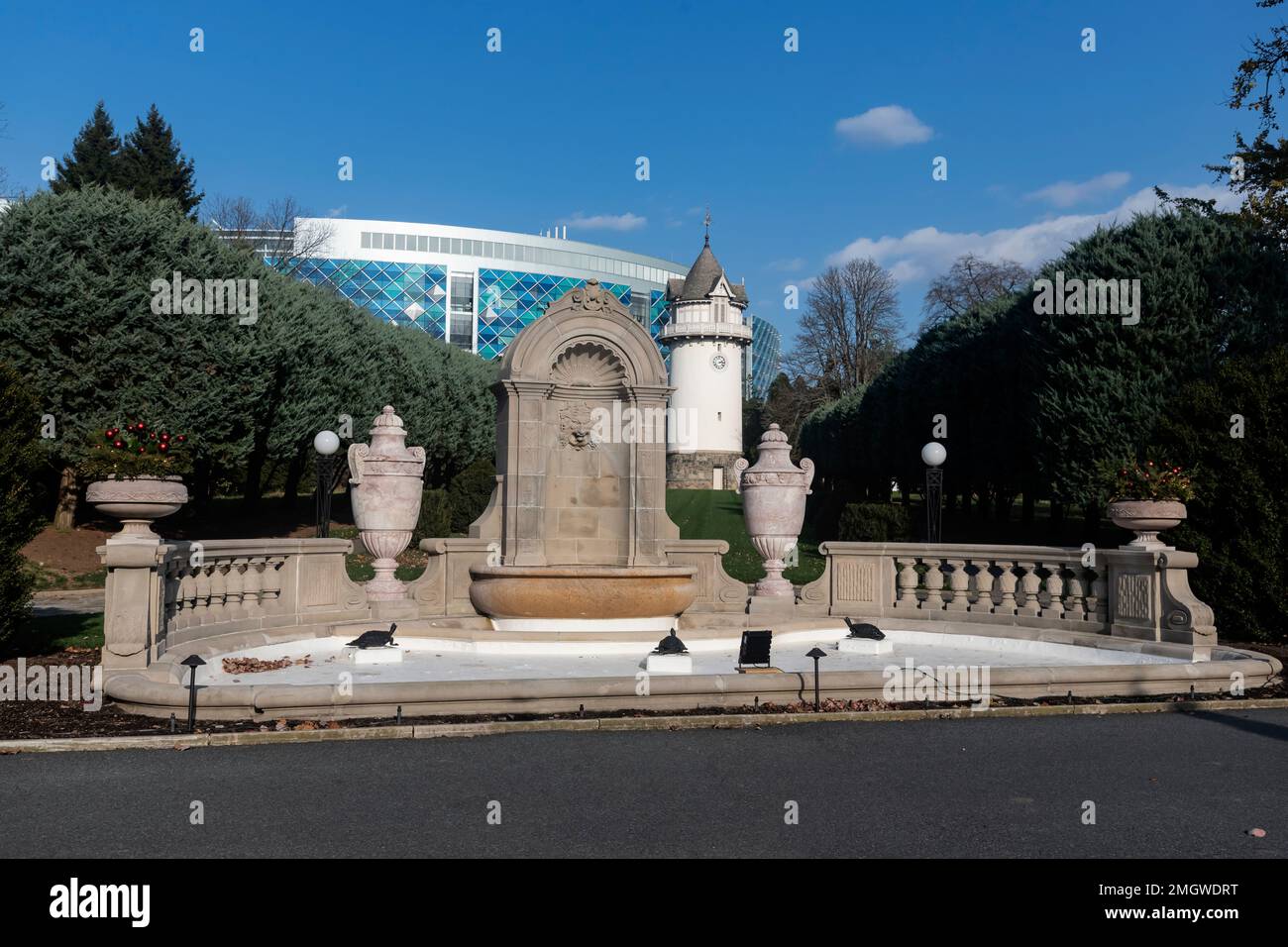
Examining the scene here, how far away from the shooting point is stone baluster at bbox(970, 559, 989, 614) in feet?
47.2

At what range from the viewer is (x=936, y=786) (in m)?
6.83

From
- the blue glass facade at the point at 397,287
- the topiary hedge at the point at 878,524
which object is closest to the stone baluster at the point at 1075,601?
the topiary hedge at the point at 878,524

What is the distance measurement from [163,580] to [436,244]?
376ft

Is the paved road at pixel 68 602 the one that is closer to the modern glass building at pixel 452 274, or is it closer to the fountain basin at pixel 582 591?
the fountain basin at pixel 582 591

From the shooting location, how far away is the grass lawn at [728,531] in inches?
1000

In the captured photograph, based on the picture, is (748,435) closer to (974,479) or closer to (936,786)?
(974,479)

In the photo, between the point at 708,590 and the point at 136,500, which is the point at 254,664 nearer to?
the point at 136,500

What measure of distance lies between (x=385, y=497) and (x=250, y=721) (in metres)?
6.56

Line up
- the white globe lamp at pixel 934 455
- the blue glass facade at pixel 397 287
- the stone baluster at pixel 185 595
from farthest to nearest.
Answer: the blue glass facade at pixel 397 287, the white globe lamp at pixel 934 455, the stone baluster at pixel 185 595

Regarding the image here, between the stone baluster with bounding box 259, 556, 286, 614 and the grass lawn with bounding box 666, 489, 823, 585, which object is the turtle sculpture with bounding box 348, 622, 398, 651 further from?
the grass lawn with bounding box 666, 489, 823, 585

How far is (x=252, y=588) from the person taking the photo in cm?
1307

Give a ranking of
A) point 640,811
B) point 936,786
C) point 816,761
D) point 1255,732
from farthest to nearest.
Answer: point 1255,732, point 816,761, point 936,786, point 640,811

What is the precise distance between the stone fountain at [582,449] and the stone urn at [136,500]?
489 centimetres
